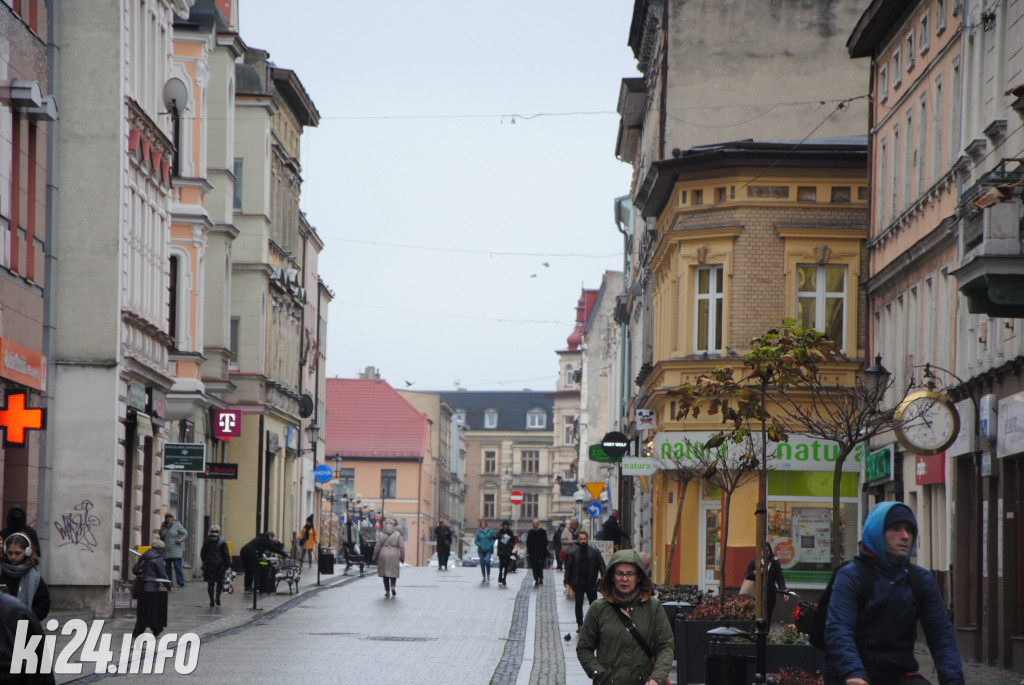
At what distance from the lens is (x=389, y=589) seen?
37.5 metres

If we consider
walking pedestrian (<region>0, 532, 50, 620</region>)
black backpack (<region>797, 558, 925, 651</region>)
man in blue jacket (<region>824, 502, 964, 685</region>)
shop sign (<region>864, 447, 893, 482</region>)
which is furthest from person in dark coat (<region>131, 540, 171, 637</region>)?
man in blue jacket (<region>824, 502, 964, 685</region>)

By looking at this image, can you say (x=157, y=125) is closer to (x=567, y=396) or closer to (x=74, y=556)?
(x=74, y=556)

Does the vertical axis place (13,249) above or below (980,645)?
above

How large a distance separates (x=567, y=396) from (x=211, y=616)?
115566mm

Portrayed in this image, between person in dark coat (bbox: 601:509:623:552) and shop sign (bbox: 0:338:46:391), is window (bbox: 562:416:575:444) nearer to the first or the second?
person in dark coat (bbox: 601:509:623:552)

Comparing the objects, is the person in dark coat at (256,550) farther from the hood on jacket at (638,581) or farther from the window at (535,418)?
the window at (535,418)

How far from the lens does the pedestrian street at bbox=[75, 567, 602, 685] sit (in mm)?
19078

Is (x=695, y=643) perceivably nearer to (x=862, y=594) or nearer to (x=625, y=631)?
(x=625, y=631)

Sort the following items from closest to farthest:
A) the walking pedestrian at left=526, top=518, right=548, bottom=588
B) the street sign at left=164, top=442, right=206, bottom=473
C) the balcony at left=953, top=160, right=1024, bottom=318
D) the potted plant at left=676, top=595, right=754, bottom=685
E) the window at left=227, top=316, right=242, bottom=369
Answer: the balcony at left=953, top=160, right=1024, bottom=318
the potted plant at left=676, top=595, right=754, bottom=685
the street sign at left=164, top=442, right=206, bottom=473
the walking pedestrian at left=526, top=518, right=548, bottom=588
the window at left=227, top=316, right=242, bottom=369

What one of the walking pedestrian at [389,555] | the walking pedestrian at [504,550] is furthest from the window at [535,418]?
the walking pedestrian at [389,555]

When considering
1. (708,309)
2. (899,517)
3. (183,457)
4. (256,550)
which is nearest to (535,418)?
(708,309)

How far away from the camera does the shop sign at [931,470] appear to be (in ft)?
84.9

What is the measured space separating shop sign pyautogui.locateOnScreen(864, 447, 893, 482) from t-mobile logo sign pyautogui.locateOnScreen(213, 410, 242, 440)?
19508 mm

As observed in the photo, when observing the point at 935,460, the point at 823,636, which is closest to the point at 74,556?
the point at 935,460
